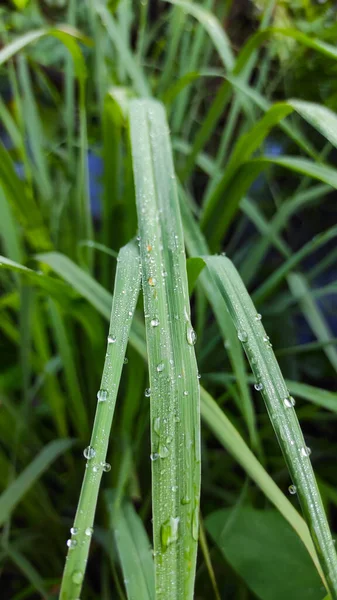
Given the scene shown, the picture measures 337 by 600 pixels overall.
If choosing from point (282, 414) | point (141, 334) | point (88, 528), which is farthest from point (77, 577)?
point (141, 334)

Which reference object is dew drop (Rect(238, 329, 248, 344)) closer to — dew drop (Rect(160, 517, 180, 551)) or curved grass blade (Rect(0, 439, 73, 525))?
dew drop (Rect(160, 517, 180, 551))

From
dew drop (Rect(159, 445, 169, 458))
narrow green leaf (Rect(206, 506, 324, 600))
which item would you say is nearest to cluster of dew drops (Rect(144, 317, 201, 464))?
dew drop (Rect(159, 445, 169, 458))

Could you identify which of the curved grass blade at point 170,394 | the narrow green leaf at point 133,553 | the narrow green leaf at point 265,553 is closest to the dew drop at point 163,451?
the curved grass blade at point 170,394

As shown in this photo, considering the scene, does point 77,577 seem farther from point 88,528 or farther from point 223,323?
point 223,323

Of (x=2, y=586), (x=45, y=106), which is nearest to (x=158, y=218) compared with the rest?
(x=2, y=586)

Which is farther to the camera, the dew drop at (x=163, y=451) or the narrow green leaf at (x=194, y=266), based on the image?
the narrow green leaf at (x=194, y=266)

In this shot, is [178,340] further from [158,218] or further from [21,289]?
[21,289]

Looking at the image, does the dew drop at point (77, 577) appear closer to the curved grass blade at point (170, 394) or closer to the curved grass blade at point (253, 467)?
the curved grass blade at point (170, 394)
